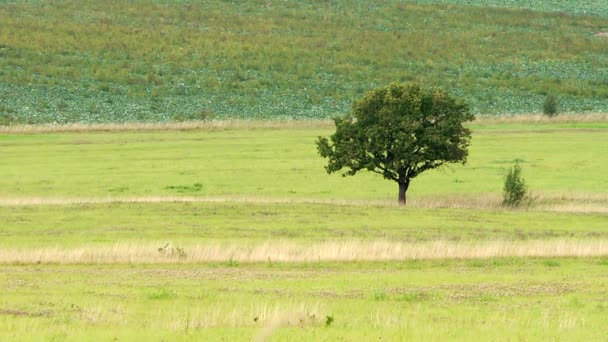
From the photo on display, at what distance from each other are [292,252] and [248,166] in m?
28.4

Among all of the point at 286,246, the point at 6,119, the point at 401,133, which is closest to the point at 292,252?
the point at 286,246

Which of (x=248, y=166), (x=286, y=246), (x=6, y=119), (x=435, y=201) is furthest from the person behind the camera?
(x=6, y=119)

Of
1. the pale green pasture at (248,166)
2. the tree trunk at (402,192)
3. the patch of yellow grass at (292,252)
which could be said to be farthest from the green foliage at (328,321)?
the pale green pasture at (248,166)

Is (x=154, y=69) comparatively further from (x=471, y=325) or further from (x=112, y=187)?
(x=471, y=325)

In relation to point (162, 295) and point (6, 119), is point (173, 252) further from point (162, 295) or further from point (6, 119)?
point (6, 119)

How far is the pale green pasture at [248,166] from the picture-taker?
4862 cm

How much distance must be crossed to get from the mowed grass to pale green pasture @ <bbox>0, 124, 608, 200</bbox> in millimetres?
20306

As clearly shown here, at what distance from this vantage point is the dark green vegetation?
96000 millimetres

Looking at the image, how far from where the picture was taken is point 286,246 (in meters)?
29.8

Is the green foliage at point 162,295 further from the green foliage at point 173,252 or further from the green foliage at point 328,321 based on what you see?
the green foliage at point 173,252

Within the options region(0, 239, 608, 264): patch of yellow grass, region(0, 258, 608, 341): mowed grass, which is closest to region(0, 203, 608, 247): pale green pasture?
region(0, 239, 608, 264): patch of yellow grass

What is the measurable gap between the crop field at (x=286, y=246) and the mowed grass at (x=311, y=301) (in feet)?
0.23

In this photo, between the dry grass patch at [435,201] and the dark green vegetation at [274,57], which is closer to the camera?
the dry grass patch at [435,201]

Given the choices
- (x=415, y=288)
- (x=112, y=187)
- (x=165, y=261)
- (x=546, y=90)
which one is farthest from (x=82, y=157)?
(x=546, y=90)
